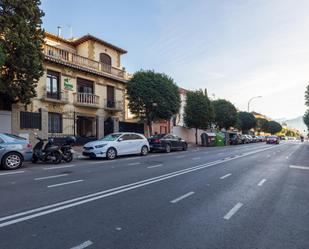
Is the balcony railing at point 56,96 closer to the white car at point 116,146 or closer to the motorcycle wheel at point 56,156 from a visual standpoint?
the white car at point 116,146

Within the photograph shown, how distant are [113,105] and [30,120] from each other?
30.8 ft

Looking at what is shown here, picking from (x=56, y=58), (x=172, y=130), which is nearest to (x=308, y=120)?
(x=172, y=130)

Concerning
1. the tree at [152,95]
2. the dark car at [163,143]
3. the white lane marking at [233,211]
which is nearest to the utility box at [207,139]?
the tree at [152,95]

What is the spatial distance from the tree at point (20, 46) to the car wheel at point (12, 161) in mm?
5983

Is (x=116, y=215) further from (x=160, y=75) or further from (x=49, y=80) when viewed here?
(x=160, y=75)

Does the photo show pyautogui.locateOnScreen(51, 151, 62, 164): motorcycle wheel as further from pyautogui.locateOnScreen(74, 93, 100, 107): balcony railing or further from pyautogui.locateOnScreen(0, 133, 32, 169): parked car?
pyautogui.locateOnScreen(74, 93, 100, 107): balcony railing

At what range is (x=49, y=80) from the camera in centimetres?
2302

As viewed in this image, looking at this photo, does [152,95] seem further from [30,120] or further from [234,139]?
[234,139]

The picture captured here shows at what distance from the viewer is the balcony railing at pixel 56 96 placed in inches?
879

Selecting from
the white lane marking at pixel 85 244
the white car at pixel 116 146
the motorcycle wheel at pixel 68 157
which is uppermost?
the white car at pixel 116 146

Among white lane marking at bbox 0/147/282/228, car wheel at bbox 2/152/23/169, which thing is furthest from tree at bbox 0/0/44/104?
white lane marking at bbox 0/147/282/228

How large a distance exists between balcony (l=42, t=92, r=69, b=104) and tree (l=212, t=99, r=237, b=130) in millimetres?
29052

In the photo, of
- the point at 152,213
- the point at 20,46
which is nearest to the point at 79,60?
the point at 20,46

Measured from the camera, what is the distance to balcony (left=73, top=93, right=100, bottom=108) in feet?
→ 81.4
